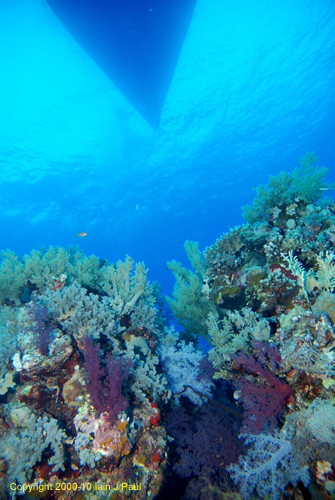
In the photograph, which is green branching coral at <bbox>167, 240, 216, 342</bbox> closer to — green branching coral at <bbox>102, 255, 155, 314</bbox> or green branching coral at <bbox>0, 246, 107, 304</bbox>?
green branching coral at <bbox>102, 255, 155, 314</bbox>

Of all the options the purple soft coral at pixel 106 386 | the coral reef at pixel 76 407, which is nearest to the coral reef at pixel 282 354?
the coral reef at pixel 76 407

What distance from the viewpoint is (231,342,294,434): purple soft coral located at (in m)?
2.85

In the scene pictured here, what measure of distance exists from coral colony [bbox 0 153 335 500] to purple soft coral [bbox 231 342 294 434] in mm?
16

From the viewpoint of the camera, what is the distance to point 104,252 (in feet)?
243

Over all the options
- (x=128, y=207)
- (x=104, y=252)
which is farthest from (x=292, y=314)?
(x=104, y=252)

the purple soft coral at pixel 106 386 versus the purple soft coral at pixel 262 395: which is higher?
the purple soft coral at pixel 106 386

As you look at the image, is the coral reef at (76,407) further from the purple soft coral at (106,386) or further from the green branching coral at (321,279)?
the green branching coral at (321,279)

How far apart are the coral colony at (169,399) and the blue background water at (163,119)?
25106mm

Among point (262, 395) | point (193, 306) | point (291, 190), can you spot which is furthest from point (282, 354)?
point (291, 190)

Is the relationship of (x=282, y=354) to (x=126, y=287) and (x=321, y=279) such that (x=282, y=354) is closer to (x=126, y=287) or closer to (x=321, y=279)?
(x=321, y=279)

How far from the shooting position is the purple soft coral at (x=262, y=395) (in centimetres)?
285

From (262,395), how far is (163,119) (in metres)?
39.7

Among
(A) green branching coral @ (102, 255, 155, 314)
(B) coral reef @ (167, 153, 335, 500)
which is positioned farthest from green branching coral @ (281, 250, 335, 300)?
(A) green branching coral @ (102, 255, 155, 314)

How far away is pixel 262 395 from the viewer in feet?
9.81
